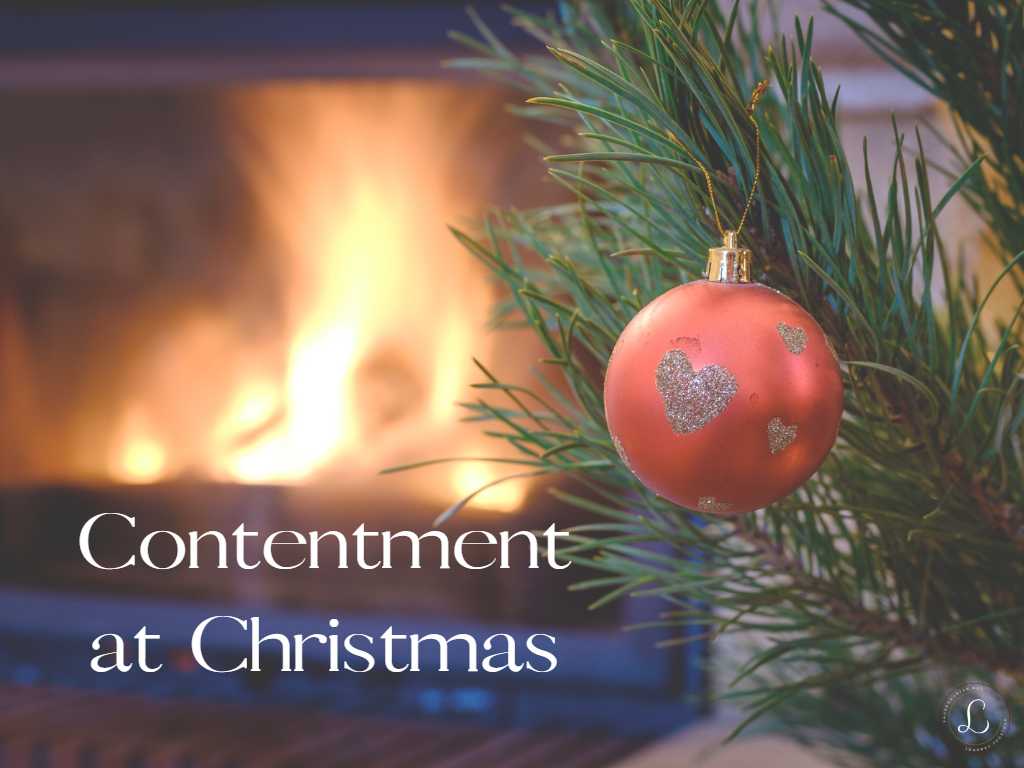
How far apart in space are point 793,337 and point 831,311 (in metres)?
0.05

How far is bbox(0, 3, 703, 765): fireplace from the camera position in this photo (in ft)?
3.06

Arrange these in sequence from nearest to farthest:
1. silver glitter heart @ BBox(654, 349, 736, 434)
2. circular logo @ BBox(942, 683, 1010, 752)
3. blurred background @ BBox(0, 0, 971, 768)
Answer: silver glitter heart @ BBox(654, 349, 736, 434), circular logo @ BBox(942, 683, 1010, 752), blurred background @ BBox(0, 0, 971, 768)

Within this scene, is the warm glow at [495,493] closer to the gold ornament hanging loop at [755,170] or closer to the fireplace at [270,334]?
the fireplace at [270,334]

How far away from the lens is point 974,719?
1.24ft

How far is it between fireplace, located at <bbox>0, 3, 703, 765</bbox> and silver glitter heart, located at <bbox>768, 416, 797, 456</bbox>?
709mm

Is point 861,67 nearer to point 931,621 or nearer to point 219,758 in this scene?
point 931,621

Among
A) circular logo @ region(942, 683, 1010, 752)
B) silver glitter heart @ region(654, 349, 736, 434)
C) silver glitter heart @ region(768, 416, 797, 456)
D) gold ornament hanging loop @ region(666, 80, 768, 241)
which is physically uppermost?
gold ornament hanging loop @ region(666, 80, 768, 241)

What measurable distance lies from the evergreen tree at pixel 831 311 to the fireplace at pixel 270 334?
55cm

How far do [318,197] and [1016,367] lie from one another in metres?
0.78

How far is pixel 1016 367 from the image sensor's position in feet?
0.97

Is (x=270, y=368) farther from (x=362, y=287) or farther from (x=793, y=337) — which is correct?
(x=793, y=337)

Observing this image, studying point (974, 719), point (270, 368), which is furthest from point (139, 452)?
point (974, 719)

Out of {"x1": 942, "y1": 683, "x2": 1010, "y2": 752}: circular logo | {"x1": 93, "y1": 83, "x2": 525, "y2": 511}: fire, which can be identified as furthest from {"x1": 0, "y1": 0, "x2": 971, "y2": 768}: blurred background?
{"x1": 942, "y1": 683, "x2": 1010, "y2": 752}: circular logo

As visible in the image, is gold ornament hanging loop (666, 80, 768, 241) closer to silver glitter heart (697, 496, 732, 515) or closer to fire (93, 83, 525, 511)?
silver glitter heart (697, 496, 732, 515)
